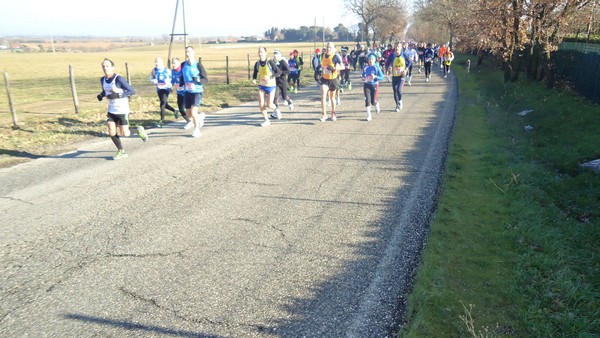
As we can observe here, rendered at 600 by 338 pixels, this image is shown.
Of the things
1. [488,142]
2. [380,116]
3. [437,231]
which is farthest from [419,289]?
[380,116]

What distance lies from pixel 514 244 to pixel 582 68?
12.2 metres

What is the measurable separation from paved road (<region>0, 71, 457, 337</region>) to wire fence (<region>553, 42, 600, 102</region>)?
7.19 meters

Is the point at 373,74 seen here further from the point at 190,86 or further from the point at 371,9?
the point at 371,9

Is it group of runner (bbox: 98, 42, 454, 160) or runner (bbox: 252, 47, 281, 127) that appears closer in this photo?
group of runner (bbox: 98, 42, 454, 160)

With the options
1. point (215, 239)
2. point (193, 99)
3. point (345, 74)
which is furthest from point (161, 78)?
point (345, 74)

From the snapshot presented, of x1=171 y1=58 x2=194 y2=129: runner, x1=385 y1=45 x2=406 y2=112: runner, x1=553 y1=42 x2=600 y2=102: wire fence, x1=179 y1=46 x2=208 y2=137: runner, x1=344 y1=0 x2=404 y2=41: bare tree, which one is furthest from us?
x1=344 y1=0 x2=404 y2=41: bare tree

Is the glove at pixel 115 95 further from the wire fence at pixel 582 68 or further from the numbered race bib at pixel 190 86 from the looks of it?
the wire fence at pixel 582 68

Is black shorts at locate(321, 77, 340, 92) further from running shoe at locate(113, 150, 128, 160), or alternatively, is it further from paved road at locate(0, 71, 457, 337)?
running shoe at locate(113, 150, 128, 160)

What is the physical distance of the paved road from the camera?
3410 millimetres

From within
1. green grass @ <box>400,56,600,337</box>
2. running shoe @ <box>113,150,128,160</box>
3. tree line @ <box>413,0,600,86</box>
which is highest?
tree line @ <box>413,0,600,86</box>

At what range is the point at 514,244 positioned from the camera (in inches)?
181

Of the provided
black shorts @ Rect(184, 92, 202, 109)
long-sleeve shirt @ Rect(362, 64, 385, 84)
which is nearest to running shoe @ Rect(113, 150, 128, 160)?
black shorts @ Rect(184, 92, 202, 109)

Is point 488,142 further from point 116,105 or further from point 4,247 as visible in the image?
point 4,247

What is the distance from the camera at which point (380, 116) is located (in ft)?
41.9
